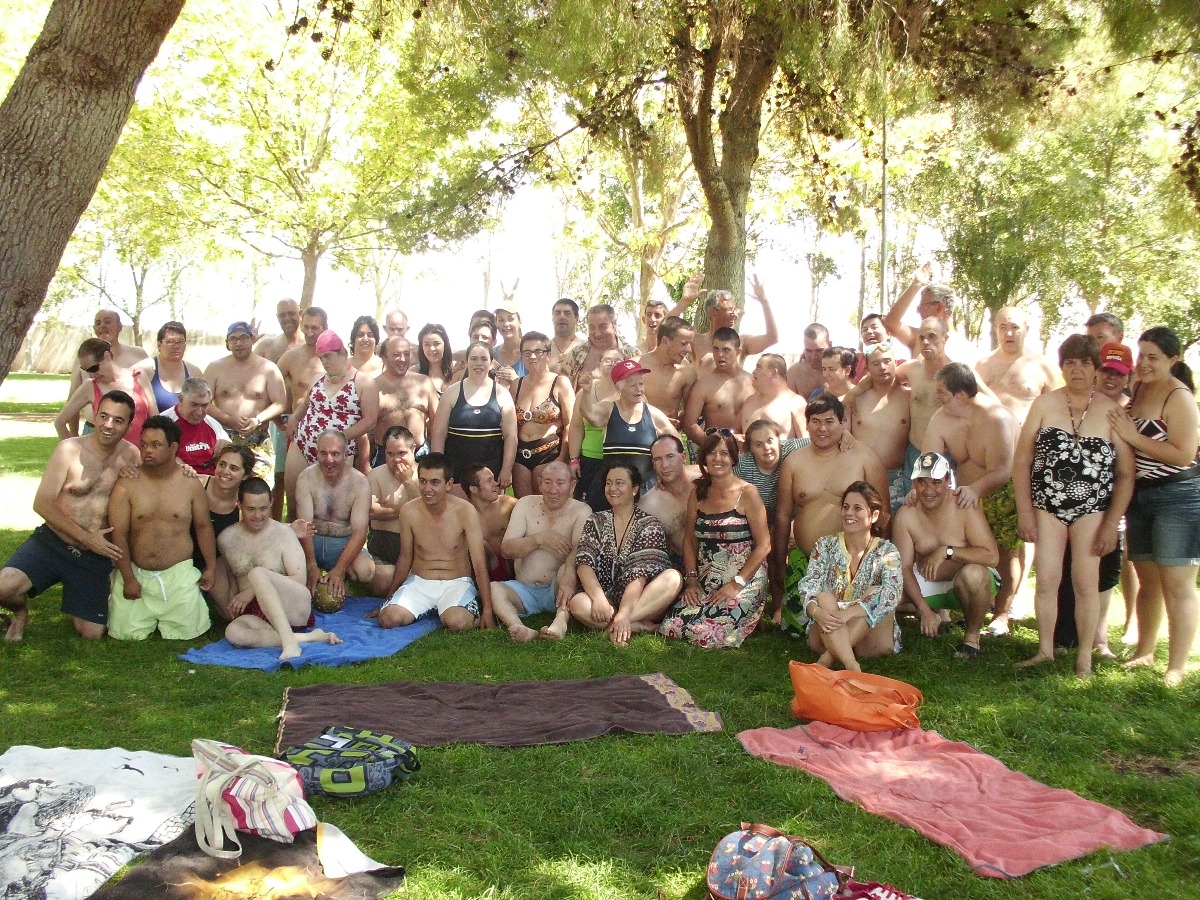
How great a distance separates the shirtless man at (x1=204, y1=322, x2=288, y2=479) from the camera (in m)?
7.65

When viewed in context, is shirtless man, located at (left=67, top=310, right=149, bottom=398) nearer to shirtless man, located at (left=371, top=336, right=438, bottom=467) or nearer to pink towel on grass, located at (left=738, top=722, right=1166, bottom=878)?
shirtless man, located at (left=371, top=336, right=438, bottom=467)

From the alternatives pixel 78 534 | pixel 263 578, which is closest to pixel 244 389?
pixel 78 534

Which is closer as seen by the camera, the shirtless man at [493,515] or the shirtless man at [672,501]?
the shirtless man at [672,501]

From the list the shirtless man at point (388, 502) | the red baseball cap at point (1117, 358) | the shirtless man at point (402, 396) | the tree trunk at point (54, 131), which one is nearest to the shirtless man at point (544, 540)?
the shirtless man at point (388, 502)

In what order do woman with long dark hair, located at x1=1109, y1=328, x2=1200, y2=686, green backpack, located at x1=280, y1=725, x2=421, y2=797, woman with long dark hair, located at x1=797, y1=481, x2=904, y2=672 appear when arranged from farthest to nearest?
woman with long dark hair, located at x1=797, y1=481, x2=904, y2=672 < woman with long dark hair, located at x1=1109, y1=328, x2=1200, y2=686 < green backpack, located at x1=280, y1=725, x2=421, y2=797

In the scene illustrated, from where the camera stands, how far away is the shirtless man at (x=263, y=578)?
229 inches

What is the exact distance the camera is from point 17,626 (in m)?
5.84

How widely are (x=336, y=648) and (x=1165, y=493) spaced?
Result: 15.2 feet

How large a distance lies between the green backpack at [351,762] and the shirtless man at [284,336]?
496 cm

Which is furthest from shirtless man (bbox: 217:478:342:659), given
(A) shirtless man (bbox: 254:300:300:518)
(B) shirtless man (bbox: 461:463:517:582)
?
(A) shirtless man (bbox: 254:300:300:518)

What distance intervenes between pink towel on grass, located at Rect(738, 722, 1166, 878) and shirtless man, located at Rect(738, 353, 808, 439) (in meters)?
2.79

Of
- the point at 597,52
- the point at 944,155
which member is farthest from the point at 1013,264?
the point at 597,52

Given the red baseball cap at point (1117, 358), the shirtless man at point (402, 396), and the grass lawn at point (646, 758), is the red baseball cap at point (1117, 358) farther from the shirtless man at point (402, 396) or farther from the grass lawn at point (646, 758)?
the shirtless man at point (402, 396)

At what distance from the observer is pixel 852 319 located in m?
41.1
